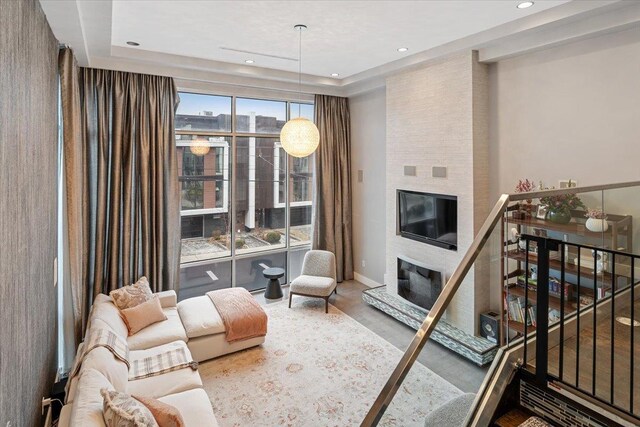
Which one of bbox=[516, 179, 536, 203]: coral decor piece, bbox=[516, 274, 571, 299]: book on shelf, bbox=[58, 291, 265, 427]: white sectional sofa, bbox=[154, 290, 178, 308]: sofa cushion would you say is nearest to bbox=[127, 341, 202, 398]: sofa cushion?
bbox=[58, 291, 265, 427]: white sectional sofa

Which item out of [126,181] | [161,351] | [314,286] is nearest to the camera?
[161,351]

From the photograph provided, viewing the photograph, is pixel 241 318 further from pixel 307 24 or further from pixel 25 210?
pixel 307 24

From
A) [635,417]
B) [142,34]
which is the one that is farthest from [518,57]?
[142,34]

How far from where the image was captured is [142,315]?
12.7ft

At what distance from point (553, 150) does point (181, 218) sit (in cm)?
459

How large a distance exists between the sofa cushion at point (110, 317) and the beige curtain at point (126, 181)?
52 centimetres

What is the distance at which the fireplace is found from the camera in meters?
4.64

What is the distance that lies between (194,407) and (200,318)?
1464 mm

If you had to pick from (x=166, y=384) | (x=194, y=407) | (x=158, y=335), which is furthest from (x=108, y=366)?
(x=158, y=335)

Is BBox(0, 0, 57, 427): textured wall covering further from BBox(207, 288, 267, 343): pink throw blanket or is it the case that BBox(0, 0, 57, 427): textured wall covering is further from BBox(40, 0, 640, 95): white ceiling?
BBox(207, 288, 267, 343): pink throw blanket

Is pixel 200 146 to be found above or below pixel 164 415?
above

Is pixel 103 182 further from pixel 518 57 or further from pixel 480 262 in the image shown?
pixel 518 57

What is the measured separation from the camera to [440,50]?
4.19 m

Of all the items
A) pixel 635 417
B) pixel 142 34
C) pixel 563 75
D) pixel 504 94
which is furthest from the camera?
pixel 504 94
